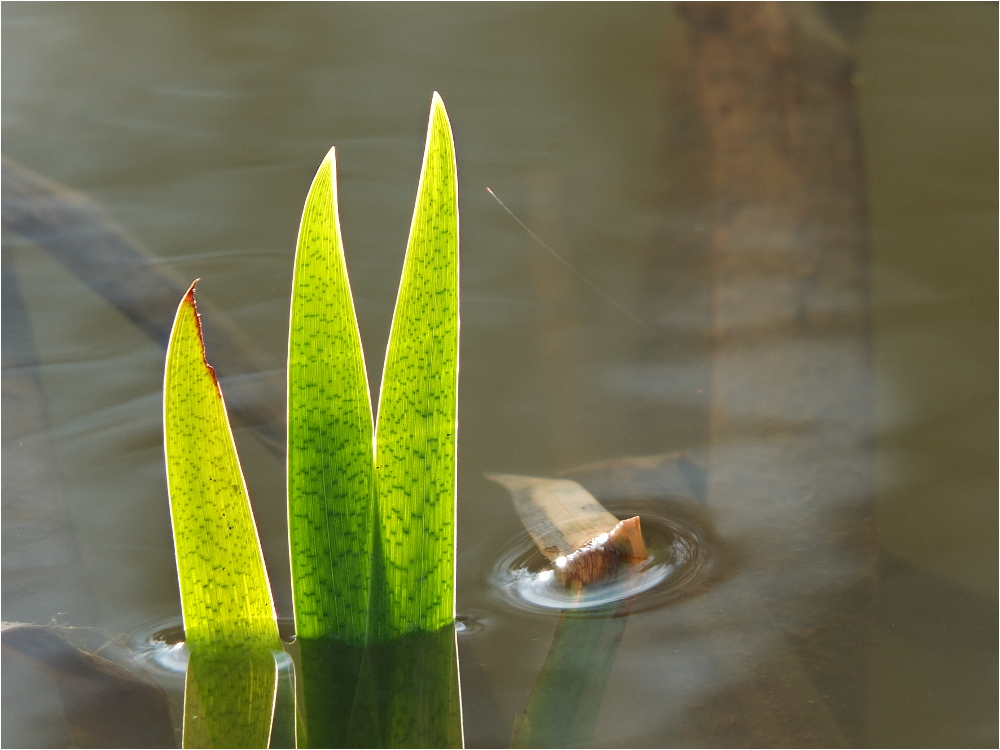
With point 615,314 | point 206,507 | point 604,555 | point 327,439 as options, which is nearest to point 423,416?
point 327,439

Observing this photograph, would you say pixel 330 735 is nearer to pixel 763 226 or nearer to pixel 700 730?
pixel 700 730

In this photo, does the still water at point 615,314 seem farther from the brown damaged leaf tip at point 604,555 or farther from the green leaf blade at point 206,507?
the green leaf blade at point 206,507

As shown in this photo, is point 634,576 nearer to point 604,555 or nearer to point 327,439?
point 604,555

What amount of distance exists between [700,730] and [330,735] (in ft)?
1.18

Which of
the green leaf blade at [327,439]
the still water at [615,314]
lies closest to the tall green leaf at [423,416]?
the green leaf blade at [327,439]

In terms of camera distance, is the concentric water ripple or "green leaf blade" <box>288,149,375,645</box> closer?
"green leaf blade" <box>288,149,375,645</box>

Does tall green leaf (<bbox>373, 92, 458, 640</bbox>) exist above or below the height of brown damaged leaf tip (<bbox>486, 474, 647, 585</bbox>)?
above

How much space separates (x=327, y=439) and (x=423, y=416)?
83 millimetres

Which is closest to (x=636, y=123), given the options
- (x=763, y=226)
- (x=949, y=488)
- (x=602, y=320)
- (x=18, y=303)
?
(x=763, y=226)

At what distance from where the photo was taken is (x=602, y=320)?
158cm

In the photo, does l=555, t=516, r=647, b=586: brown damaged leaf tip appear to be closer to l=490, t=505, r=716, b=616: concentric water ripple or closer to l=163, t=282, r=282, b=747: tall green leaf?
l=490, t=505, r=716, b=616: concentric water ripple

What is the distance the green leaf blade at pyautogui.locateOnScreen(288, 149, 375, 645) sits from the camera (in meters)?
0.74

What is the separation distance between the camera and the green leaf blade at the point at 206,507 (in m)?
0.74

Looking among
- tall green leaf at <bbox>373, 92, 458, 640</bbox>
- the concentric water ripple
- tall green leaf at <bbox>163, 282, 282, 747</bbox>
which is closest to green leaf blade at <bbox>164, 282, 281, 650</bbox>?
tall green leaf at <bbox>163, 282, 282, 747</bbox>
